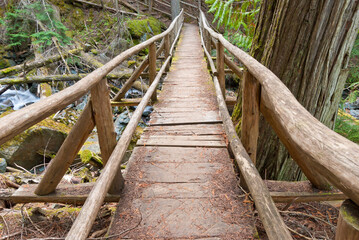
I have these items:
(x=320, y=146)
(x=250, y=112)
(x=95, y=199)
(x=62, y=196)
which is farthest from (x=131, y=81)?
(x=320, y=146)

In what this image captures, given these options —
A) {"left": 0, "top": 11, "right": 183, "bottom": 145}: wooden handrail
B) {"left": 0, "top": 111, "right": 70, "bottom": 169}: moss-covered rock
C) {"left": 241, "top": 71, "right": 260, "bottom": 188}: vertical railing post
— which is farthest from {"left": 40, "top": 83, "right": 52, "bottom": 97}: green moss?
{"left": 241, "top": 71, "right": 260, "bottom": 188}: vertical railing post

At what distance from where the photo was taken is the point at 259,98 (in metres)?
2.16

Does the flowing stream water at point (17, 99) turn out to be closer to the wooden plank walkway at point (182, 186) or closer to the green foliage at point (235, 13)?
the wooden plank walkway at point (182, 186)

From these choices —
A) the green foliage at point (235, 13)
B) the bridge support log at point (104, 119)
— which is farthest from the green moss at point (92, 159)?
the green foliage at point (235, 13)

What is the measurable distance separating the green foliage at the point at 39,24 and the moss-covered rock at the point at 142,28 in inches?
161

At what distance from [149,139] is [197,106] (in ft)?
4.92

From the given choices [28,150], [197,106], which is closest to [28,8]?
[28,150]

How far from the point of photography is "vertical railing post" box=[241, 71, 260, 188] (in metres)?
2.17

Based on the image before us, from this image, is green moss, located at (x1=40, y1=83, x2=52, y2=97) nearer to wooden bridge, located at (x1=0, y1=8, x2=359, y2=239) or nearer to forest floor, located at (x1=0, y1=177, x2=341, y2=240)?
wooden bridge, located at (x1=0, y1=8, x2=359, y2=239)

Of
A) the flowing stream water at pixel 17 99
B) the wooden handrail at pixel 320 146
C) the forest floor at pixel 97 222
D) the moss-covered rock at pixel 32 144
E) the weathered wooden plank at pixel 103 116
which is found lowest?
the flowing stream water at pixel 17 99

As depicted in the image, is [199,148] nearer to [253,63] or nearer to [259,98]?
[259,98]

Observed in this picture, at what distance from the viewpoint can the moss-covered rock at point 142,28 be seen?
13.8 meters

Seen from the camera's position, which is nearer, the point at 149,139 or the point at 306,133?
the point at 306,133

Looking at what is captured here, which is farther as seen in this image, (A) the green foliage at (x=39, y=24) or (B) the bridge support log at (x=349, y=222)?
(A) the green foliage at (x=39, y=24)
